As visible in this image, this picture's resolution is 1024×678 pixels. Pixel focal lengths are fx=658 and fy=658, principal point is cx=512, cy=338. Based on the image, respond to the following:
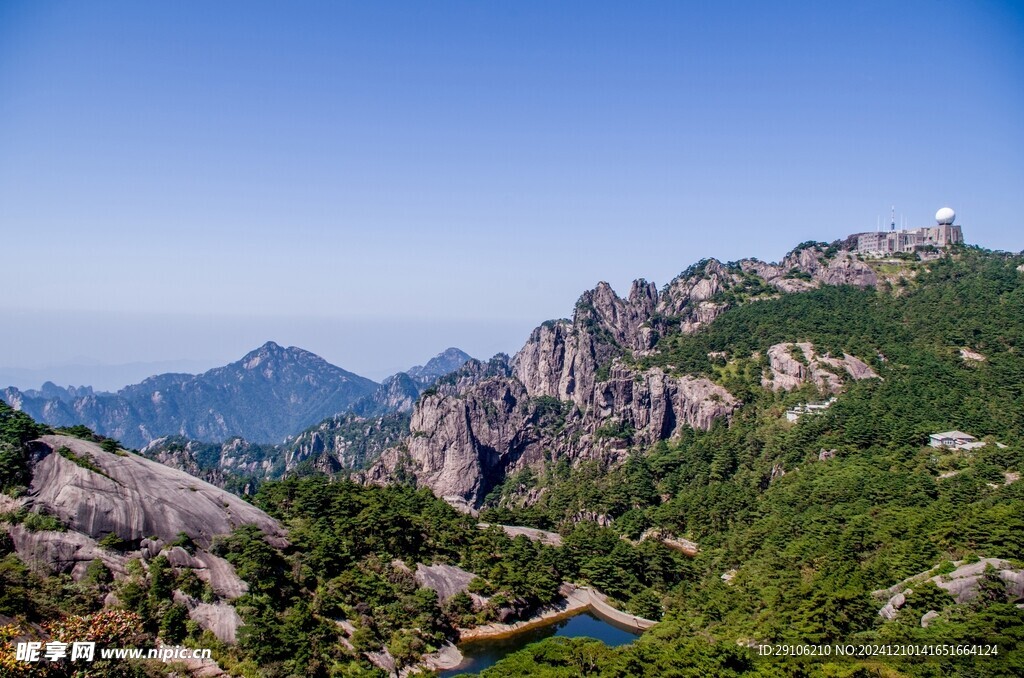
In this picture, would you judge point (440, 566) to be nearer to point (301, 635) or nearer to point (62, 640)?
point (301, 635)

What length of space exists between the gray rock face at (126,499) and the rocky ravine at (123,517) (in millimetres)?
52

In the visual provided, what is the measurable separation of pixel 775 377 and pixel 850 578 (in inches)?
2125

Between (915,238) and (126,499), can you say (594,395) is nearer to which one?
(915,238)

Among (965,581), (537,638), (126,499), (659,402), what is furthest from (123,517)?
(659,402)

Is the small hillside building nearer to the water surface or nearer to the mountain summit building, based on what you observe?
the water surface

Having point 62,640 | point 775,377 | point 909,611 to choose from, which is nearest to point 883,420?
point 775,377

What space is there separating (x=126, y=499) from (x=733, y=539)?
4948 centimetres

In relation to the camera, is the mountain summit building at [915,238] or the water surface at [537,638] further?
the mountain summit building at [915,238]

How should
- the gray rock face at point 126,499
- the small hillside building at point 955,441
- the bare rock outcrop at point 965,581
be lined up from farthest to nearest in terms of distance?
the small hillside building at point 955,441
the gray rock face at point 126,499
the bare rock outcrop at point 965,581

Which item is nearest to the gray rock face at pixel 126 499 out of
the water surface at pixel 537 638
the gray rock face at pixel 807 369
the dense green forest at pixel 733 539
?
the dense green forest at pixel 733 539

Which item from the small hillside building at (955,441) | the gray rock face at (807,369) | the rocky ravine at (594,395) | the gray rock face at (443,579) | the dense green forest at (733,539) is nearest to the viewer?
the dense green forest at (733,539)

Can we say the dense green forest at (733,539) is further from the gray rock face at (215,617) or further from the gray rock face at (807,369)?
the gray rock face at (807,369)

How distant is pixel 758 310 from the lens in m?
111

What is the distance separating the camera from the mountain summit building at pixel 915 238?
116438 mm
